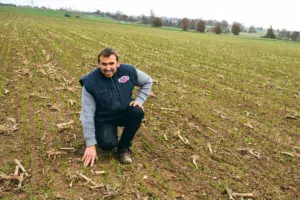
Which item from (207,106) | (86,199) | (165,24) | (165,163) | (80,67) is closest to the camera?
(86,199)

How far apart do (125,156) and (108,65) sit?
5.14 feet

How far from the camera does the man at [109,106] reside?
160 inches

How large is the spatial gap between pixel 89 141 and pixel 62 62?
8903mm

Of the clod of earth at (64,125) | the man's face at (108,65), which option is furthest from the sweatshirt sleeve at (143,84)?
the clod of earth at (64,125)

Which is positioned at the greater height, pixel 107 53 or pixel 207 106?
pixel 107 53

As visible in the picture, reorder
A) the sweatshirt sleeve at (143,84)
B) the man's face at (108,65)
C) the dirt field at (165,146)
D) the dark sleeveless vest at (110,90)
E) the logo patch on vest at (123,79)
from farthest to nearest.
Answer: the sweatshirt sleeve at (143,84), the logo patch on vest at (123,79), the dark sleeveless vest at (110,90), the man's face at (108,65), the dirt field at (165,146)

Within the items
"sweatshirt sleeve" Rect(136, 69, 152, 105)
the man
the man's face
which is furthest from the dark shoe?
the man's face

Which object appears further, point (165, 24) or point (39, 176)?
point (165, 24)

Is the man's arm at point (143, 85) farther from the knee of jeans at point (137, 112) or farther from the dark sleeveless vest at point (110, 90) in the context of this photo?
the knee of jeans at point (137, 112)

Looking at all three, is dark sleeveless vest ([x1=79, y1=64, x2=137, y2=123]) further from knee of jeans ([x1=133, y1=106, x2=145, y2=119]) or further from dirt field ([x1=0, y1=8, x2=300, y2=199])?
dirt field ([x1=0, y1=8, x2=300, y2=199])

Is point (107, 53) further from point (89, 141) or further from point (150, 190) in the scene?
point (150, 190)

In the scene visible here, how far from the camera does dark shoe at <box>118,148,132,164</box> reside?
4324 mm

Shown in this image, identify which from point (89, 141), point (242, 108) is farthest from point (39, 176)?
point (242, 108)

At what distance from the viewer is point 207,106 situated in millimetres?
7473
